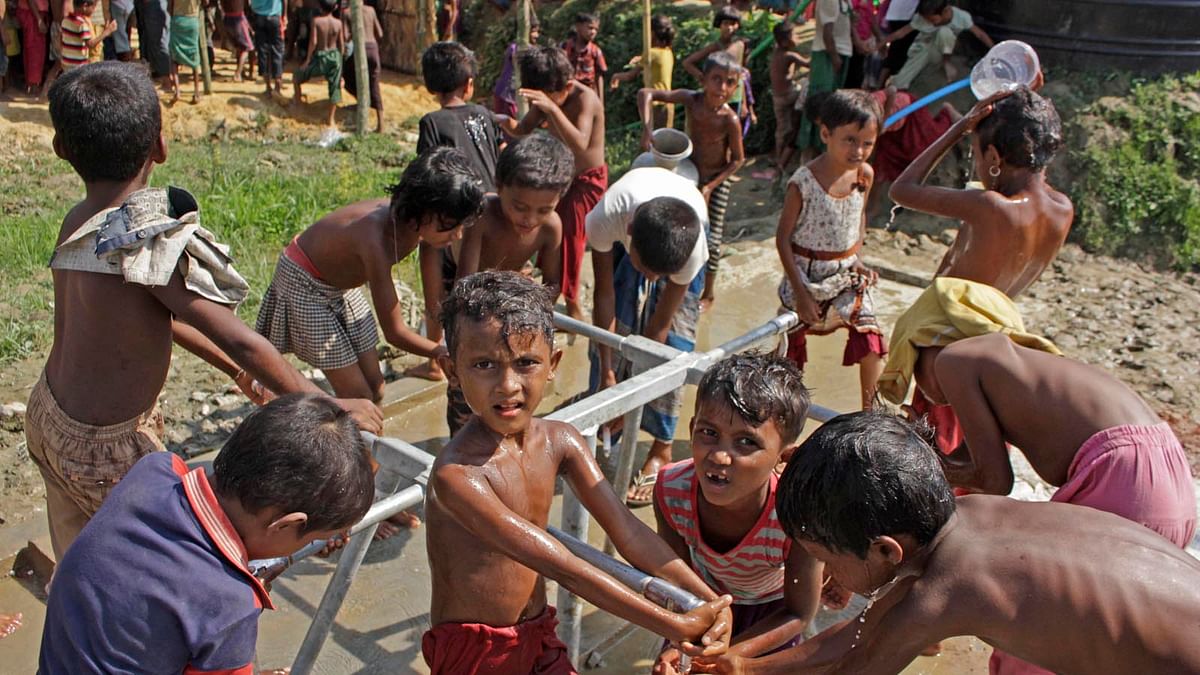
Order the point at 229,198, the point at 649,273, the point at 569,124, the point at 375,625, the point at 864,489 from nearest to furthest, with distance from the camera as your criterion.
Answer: the point at 864,489 < the point at 375,625 < the point at 649,273 < the point at 569,124 < the point at 229,198

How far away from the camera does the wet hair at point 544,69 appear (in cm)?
595

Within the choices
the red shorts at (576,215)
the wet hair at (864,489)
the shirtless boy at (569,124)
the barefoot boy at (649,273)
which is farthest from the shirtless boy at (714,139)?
the wet hair at (864,489)

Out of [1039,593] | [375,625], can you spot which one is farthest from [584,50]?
[1039,593]

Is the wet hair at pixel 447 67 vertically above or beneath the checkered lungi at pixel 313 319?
above

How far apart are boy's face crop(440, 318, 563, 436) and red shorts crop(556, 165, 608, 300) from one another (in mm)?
2750

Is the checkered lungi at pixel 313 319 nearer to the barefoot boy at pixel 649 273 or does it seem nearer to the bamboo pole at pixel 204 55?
the barefoot boy at pixel 649 273

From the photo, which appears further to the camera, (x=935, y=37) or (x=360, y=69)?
(x=360, y=69)

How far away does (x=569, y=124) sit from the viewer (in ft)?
19.4

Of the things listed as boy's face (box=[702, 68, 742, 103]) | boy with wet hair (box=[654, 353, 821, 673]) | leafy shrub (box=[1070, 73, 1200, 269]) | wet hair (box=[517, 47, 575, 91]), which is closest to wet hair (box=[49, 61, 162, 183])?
boy with wet hair (box=[654, 353, 821, 673])

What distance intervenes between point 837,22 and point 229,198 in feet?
17.1

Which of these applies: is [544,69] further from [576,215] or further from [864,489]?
[864,489]

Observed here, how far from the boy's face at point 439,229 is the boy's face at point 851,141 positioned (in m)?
1.80

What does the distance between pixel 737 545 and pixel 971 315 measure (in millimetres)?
933

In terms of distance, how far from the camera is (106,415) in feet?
9.18
